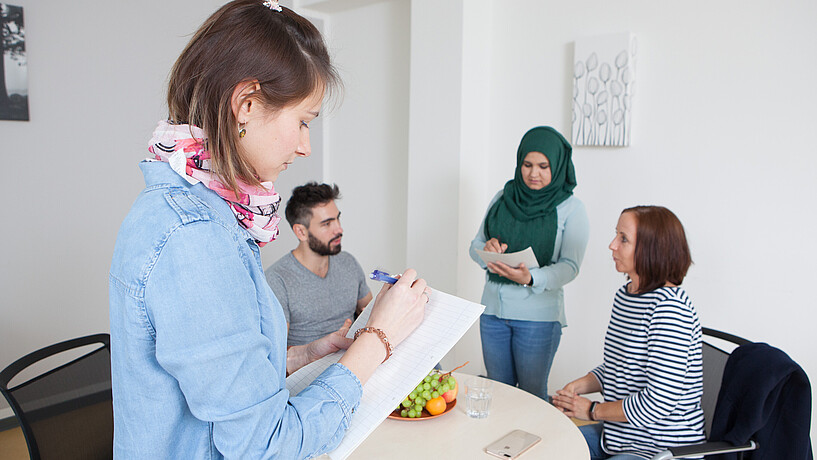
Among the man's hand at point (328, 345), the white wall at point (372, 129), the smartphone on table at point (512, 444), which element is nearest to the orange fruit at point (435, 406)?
the smartphone on table at point (512, 444)

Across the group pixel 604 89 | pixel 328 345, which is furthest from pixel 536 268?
pixel 328 345

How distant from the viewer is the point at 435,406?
1.63 meters

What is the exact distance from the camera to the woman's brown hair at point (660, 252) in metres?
1.83

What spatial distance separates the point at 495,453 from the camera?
1.43m

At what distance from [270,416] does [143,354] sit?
7.0 inches

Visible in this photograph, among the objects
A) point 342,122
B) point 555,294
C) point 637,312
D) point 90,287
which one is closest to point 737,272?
point 555,294

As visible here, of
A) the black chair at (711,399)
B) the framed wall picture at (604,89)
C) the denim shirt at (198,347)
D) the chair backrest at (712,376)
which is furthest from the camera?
the framed wall picture at (604,89)

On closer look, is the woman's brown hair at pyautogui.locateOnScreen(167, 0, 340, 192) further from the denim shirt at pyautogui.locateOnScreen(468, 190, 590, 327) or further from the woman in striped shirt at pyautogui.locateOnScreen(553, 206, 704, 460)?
the denim shirt at pyautogui.locateOnScreen(468, 190, 590, 327)

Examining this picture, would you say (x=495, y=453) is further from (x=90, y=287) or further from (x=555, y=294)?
(x=90, y=287)

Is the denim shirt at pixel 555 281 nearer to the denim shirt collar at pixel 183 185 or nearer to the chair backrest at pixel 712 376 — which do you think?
the chair backrest at pixel 712 376

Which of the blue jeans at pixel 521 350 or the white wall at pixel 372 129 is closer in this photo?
the blue jeans at pixel 521 350

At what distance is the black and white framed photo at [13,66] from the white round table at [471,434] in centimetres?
278

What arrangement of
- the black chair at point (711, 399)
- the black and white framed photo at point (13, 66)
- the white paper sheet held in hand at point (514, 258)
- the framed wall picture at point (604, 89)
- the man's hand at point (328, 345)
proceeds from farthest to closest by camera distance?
the black and white framed photo at point (13, 66), the framed wall picture at point (604, 89), the white paper sheet held in hand at point (514, 258), the black chair at point (711, 399), the man's hand at point (328, 345)

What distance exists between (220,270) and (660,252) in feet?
4.95
